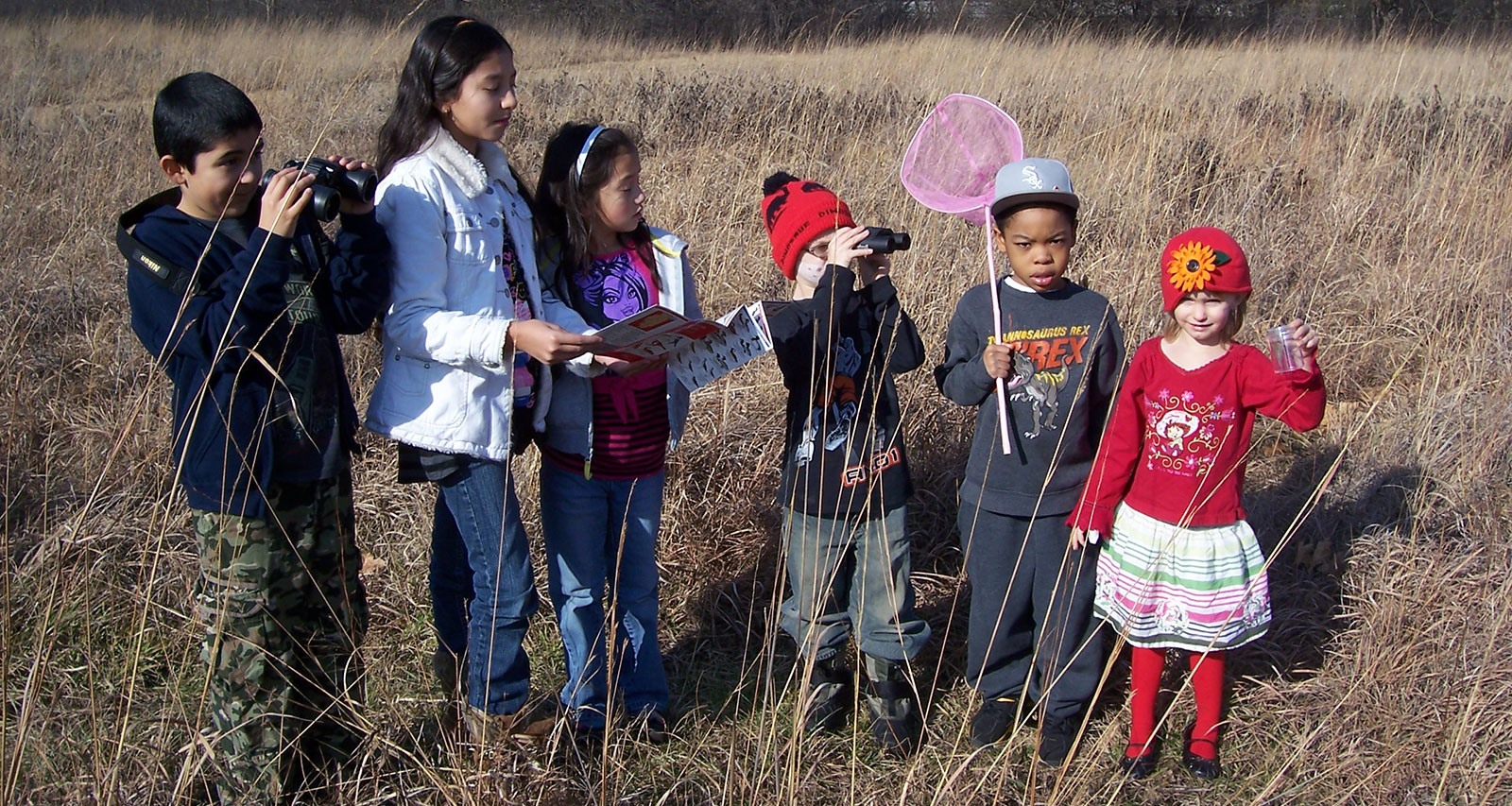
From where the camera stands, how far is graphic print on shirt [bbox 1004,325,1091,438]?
8.52 feet

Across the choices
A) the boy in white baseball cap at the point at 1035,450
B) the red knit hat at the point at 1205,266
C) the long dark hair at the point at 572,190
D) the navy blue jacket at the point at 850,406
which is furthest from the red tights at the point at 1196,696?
the long dark hair at the point at 572,190

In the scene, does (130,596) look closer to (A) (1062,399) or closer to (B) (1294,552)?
(A) (1062,399)

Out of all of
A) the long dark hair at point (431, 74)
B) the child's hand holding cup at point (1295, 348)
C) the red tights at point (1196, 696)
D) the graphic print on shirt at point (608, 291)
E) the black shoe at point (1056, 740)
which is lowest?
the black shoe at point (1056, 740)

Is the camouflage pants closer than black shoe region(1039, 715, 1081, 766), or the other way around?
the camouflage pants

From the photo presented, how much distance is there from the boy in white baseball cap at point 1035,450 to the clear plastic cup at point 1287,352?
375 mm

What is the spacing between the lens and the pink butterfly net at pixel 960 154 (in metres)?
2.82

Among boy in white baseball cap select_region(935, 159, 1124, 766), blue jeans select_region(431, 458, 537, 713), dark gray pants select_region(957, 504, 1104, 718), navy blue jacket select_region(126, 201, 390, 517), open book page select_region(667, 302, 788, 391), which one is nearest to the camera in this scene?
navy blue jacket select_region(126, 201, 390, 517)

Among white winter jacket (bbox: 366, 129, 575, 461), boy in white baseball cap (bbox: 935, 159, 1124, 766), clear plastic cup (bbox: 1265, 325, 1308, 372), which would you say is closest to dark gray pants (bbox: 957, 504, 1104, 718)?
boy in white baseball cap (bbox: 935, 159, 1124, 766)

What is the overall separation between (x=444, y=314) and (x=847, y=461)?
1027 millimetres

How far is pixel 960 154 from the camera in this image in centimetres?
285

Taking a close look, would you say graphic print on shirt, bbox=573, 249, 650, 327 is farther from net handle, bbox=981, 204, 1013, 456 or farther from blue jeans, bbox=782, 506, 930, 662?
net handle, bbox=981, 204, 1013, 456

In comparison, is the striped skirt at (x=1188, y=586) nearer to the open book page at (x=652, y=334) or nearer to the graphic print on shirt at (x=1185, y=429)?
the graphic print on shirt at (x=1185, y=429)

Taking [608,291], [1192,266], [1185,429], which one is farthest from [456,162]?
[1185,429]

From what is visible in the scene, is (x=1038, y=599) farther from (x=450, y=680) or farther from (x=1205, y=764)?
(x=450, y=680)
